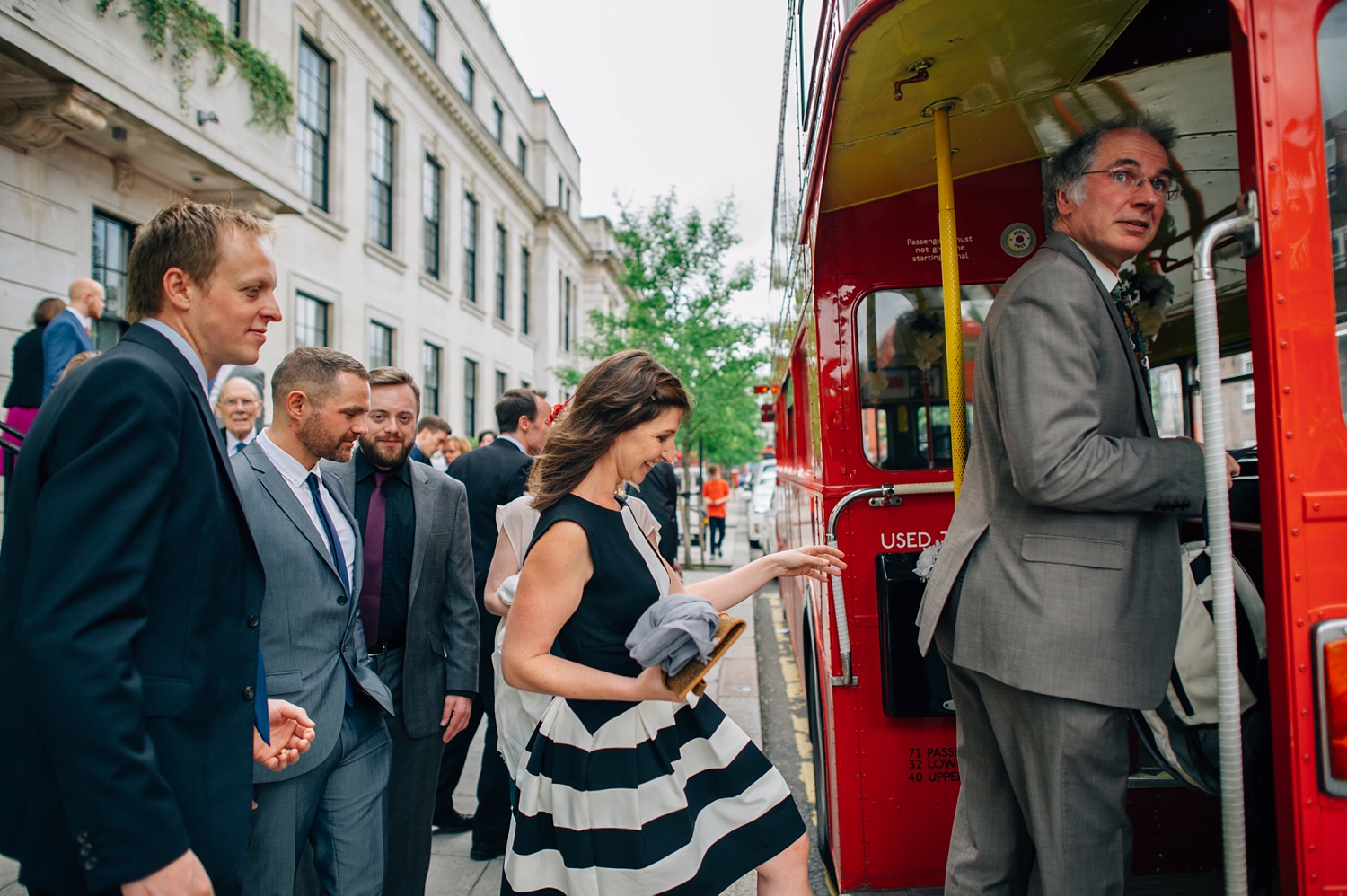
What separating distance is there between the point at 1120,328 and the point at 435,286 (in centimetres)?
1839

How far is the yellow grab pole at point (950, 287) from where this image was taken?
92.2 inches

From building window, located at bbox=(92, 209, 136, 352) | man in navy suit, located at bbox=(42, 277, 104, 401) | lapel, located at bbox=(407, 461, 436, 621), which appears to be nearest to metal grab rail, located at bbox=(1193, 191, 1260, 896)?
lapel, located at bbox=(407, 461, 436, 621)

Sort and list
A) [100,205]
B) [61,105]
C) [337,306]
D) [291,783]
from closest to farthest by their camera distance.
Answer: [291,783] → [61,105] → [100,205] → [337,306]

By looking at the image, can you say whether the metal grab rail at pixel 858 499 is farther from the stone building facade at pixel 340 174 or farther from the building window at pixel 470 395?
the building window at pixel 470 395

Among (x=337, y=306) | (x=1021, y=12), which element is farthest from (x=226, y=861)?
(x=337, y=306)

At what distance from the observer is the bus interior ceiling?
2.30m

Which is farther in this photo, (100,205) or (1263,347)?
(100,205)

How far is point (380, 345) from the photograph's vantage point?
16.4 meters

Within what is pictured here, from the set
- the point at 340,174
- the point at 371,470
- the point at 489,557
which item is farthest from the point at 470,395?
the point at 371,470

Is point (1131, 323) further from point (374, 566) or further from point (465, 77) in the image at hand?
point (465, 77)

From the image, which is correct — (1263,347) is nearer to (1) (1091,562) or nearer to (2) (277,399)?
(1) (1091,562)

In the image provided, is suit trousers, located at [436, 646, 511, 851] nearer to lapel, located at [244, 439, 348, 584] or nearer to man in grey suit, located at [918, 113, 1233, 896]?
lapel, located at [244, 439, 348, 584]

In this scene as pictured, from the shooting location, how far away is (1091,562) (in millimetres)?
1771

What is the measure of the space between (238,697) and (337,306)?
46.6 ft
